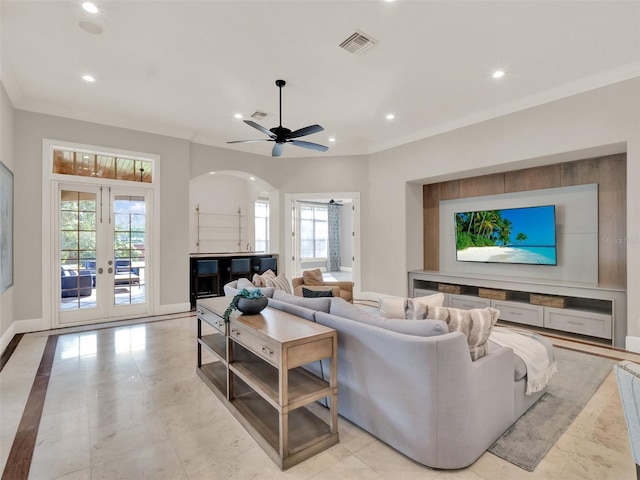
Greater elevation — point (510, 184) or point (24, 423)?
point (510, 184)

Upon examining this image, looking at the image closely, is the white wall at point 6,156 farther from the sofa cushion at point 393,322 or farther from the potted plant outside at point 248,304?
the sofa cushion at point 393,322

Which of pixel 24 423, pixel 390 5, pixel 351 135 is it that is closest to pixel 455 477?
pixel 24 423

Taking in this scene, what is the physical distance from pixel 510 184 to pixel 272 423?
531 centimetres

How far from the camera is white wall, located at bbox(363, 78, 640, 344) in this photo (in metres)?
3.88

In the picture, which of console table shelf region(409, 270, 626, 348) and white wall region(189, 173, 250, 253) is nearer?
console table shelf region(409, 270, 626, 348)

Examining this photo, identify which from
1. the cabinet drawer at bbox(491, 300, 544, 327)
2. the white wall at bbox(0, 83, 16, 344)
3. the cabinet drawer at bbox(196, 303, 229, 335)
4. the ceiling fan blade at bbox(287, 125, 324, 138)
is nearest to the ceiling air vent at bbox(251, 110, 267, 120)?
the ceiling fan blade at bbox(287, 125, 324, 138)

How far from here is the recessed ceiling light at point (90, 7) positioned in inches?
111

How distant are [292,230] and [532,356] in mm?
5443

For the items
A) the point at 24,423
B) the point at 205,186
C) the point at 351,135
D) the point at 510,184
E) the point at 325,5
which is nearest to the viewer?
the point at 24,423

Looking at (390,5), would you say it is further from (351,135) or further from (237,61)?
(351,135)

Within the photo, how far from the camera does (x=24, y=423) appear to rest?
8.14 ft

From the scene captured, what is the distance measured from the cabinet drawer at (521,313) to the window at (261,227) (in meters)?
7.51

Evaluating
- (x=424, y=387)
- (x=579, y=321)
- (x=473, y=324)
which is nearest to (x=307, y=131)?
(x=473, y=324)

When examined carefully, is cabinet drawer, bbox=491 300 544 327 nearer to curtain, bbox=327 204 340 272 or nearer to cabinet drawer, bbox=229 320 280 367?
cabinet drawer, bbox=229 320 280 367
